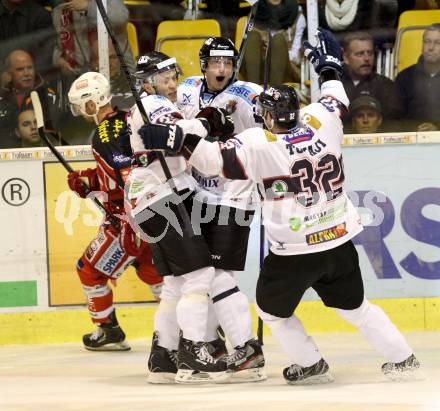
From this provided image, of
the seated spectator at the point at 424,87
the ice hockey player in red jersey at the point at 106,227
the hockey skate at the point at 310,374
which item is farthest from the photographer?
the seated spectator at the point at 424,87

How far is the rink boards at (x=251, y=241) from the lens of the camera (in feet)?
21.0

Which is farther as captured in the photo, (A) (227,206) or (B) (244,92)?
(B) (244,92)

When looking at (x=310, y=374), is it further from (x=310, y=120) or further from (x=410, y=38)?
(x=410, y=38)

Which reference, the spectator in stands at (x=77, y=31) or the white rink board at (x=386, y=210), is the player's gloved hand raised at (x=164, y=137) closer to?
the white rink board at (x=386, y=210)

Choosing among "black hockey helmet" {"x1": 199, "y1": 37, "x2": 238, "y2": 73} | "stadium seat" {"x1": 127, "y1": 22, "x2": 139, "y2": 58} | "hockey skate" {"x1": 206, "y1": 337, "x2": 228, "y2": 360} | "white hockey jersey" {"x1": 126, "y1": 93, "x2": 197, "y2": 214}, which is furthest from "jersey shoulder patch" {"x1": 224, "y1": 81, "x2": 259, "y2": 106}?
"stadium seat" {"x1": 127, "y1": 22, "x2": 139, "y2": 58}

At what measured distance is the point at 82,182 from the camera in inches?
233

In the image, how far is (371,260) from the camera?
6418mm

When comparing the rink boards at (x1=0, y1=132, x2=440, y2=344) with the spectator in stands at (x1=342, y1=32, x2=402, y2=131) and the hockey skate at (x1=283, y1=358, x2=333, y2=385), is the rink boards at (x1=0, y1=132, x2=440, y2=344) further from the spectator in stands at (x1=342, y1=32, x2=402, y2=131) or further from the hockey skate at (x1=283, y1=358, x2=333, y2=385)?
the hockey skate at (x1=283, y1=358, x2=333, y2=385)

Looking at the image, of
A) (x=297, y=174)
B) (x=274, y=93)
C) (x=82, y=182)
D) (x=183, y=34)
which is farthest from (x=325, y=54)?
(x=183, y=34)

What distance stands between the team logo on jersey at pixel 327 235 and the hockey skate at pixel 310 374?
0.55 m

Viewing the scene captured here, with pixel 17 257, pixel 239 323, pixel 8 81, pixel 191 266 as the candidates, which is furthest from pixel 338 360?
pixel 8 81

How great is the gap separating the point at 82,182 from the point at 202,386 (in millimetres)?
1566

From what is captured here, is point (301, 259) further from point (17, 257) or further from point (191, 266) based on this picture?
point (17, 257)

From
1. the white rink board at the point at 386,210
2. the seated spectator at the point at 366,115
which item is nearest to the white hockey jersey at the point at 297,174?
the white rink board at the point at 386,210
